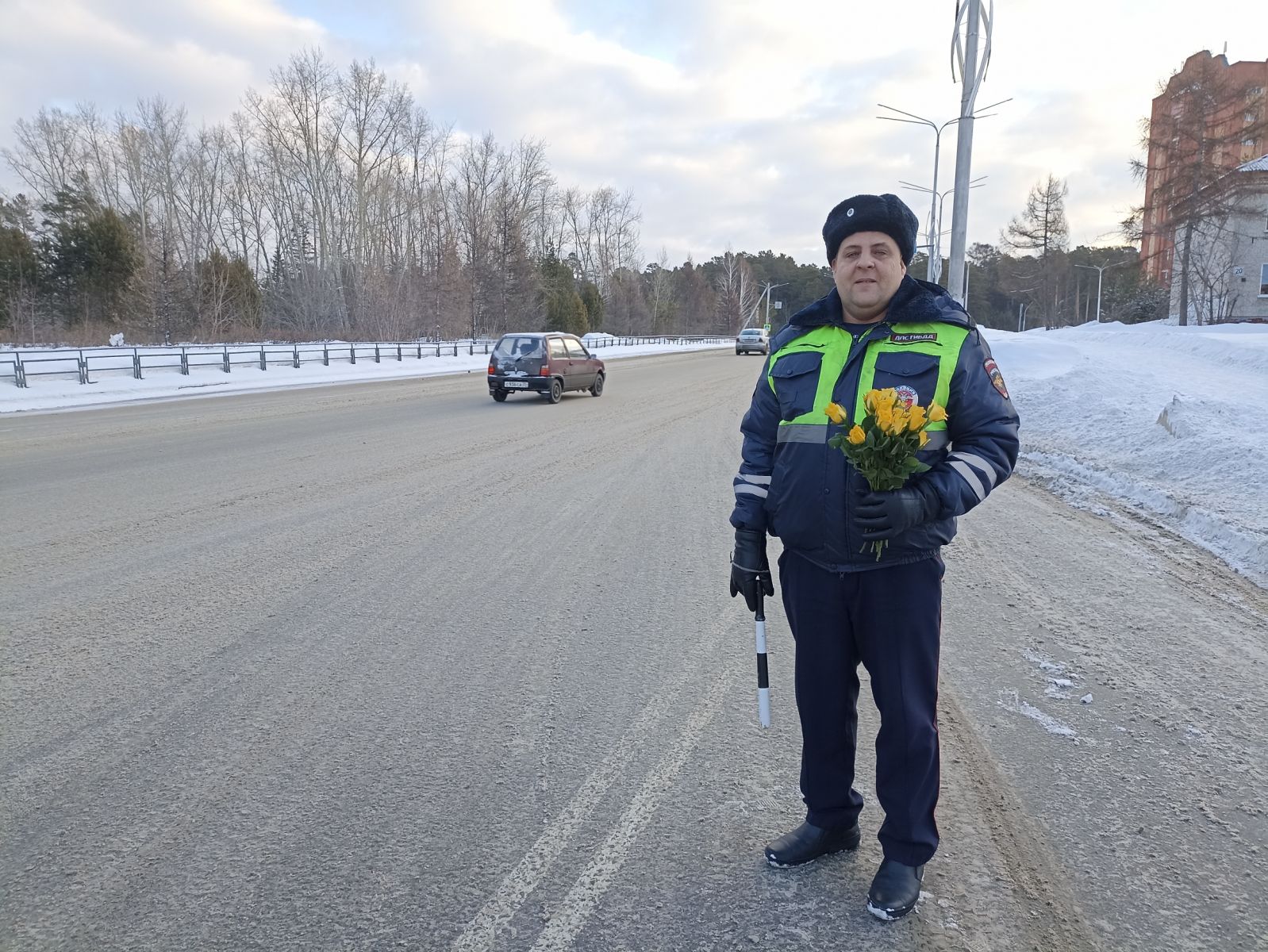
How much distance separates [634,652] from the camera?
15.4 feet

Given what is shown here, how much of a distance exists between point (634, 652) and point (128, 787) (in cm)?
246

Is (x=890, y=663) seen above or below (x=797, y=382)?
below

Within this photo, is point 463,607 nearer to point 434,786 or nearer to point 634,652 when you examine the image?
point 634,652

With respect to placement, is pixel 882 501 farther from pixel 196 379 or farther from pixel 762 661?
pixel 196 379

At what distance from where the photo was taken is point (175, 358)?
95.9 ft

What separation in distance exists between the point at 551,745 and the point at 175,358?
30572 mm

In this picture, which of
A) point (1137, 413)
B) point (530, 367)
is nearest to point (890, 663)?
point (1137, 413)

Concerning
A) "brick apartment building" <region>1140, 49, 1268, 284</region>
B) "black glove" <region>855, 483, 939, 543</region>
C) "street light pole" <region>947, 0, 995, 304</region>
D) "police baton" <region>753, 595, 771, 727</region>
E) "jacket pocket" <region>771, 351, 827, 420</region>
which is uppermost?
"brick apartment building" <region>1140, 49, 1268, 284</region>

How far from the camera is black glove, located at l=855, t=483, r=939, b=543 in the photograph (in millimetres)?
2459

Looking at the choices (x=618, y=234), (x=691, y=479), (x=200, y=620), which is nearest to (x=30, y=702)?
(x=200, y=620)

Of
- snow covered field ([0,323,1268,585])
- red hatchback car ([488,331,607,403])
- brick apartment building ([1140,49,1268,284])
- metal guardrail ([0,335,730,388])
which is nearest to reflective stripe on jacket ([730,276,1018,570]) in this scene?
snow covered field ([0,323,1268,585])

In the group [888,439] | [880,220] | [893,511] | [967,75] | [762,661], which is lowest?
[762,661]

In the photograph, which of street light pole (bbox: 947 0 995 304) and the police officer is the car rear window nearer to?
street light pole (bbox: 947 0 995 304)

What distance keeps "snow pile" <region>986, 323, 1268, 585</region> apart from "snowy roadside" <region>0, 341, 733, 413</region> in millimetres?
20216
